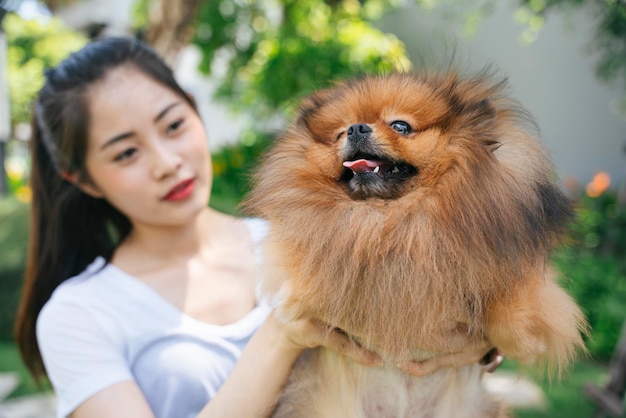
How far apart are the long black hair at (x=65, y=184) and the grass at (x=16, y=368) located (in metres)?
2.51

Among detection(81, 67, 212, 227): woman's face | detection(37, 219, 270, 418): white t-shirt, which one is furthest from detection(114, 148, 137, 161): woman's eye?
detection(37, 219, 270, 418): white t-shirt

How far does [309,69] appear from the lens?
5211mm

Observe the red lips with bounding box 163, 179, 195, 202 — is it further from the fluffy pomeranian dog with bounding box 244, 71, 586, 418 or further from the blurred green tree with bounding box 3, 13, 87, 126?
the blurred green tree with bounding box 3, 13, 87, 126

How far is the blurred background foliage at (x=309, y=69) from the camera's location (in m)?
4.57

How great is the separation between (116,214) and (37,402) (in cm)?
288

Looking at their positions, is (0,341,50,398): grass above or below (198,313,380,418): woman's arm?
below

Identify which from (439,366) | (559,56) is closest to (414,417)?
(439,366)

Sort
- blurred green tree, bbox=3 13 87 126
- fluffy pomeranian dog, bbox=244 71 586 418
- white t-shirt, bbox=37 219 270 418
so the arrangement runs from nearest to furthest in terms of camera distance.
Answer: fluffy pomeranian dog, bbox=244 71 586 418
white t-shirt, bbox=37 219 270 418
blurred green tree, bbox=3 13 87 126

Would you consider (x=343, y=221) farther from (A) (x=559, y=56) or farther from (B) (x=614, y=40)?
(A) (x=559, y=56)

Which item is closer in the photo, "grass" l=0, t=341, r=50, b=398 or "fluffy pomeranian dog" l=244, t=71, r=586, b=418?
A: "fluffy pomeranian dog" l=244, t=71, r=586, b=418

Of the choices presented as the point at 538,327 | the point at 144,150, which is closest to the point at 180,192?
the point at 144,150

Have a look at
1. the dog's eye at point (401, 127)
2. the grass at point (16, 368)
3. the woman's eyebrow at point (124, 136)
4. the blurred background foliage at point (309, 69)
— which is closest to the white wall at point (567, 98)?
the blurred background foliage at point (309, 69)

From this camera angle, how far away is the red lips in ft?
5.93

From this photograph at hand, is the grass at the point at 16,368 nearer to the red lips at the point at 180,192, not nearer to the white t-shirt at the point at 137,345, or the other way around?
the white t-shirt at the point at 137,345
